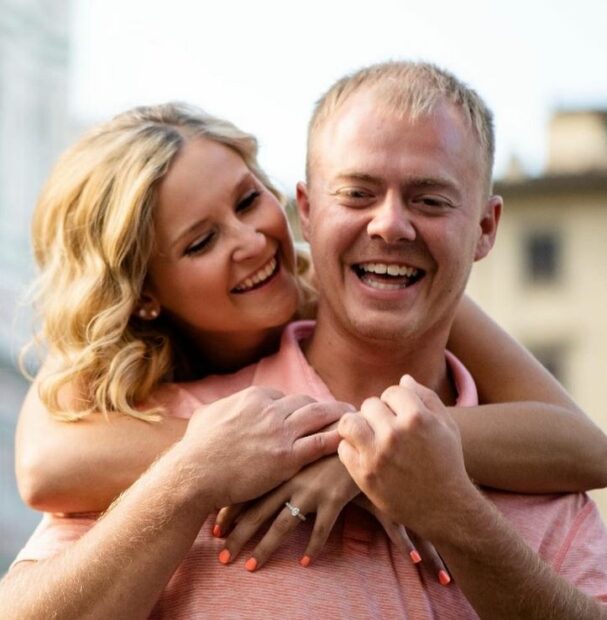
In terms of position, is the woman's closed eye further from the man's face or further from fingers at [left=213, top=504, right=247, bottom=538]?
fingers at [left=213, top=504, right=247, bottom=538]

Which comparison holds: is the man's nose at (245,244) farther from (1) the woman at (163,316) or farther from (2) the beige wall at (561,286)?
(2) the beige wall at (561,286)

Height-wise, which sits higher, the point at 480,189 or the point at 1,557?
the point at 480,189

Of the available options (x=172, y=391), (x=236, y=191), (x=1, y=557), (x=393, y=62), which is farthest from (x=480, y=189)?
(x=1, y=557)

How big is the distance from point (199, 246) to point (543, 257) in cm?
2211

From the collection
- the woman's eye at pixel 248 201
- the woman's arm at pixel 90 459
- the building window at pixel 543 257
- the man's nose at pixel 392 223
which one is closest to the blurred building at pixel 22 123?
the building window at pixel 543 257

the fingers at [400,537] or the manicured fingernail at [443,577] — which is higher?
the fingers at [400,537]

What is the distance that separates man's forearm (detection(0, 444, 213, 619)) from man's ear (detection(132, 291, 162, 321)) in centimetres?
69

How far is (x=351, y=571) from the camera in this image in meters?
2.81

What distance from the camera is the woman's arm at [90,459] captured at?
296 centimetres

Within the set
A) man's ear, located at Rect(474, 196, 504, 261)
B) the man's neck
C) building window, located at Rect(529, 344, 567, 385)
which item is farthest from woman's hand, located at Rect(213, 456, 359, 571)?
building window, located at Rect(529, 344, 567, 385)

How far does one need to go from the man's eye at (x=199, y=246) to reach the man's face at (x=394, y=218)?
0.30 m

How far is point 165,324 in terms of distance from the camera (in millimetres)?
3418

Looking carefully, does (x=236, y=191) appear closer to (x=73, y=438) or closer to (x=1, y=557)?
(x=73, y=438)

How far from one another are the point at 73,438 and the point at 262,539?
1.56ft
